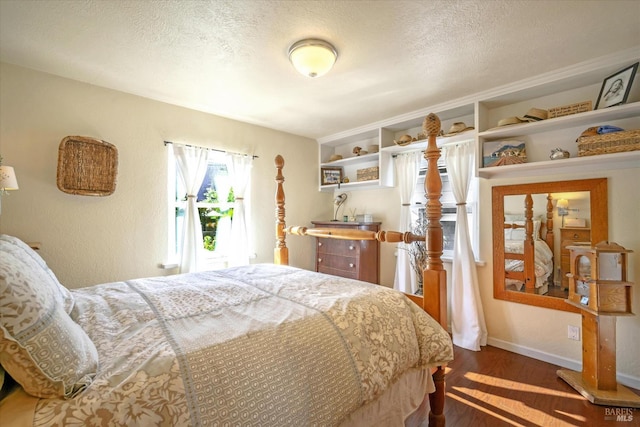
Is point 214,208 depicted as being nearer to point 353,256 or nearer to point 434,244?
point 353,256

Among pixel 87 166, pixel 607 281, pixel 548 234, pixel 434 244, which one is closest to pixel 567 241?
pixel 548 234

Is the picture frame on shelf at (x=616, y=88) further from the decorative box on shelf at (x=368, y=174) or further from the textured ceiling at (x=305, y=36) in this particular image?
the decorative box on shelf at (x=368, y=174)

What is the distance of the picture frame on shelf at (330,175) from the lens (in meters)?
4.08

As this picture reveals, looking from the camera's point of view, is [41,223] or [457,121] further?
[457,121]

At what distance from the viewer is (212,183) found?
10.8ft

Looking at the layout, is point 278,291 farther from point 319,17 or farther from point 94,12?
point 94,12

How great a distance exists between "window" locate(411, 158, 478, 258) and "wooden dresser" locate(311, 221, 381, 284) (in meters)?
0.54

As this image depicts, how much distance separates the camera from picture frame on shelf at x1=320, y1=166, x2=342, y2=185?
13.4 feet

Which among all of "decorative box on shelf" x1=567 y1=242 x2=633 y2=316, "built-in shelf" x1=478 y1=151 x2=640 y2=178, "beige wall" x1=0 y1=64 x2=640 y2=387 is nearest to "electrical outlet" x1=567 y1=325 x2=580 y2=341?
"beige wall" x1=0 y1=64 x2=640 y2=387

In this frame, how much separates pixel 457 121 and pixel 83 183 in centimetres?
368

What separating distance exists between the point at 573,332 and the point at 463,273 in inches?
36.3

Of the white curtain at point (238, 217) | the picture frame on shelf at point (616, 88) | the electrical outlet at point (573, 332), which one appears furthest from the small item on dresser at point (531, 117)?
the white curtain at point (238, 217)

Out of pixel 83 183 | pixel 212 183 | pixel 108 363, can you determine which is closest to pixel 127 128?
pixel 83 183

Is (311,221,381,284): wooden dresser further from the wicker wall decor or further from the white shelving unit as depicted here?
the wicker wall decor
